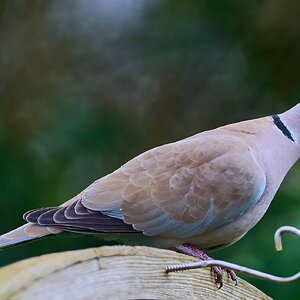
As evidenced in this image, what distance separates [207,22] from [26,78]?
38.5 inches

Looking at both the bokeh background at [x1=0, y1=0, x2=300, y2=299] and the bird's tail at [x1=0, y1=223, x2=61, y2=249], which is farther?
the bokeh background at [x1=0, y1=0, x2=300, y2=299]

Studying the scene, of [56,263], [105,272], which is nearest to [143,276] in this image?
[105,272]

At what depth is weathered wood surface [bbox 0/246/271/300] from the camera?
98 centimetres

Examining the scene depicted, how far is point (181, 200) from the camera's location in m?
2.00

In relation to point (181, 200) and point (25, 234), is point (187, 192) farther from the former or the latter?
point (25, 234)

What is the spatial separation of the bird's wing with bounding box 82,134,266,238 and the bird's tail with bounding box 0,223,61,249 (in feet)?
0.42

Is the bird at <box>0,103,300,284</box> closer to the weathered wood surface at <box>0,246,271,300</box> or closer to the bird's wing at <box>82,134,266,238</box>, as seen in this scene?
the bird's wing at <box>82,134,266,238</box>

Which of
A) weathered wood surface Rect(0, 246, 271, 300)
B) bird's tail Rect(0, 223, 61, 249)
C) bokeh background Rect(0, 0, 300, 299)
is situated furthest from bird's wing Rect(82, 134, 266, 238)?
bokeh background Rect(0, 0, 300, 299)

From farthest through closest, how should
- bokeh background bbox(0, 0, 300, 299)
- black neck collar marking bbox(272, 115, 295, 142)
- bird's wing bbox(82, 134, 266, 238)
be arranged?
bokeh background bbox(0, 0, 300, 299), black neck collar marking bbox(272, 115, 295, 142), bird's wing bbox(82, 134, 266, 238)

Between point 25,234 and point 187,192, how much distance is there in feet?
1.32

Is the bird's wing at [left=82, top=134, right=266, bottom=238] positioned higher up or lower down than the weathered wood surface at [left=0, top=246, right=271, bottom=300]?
lower down

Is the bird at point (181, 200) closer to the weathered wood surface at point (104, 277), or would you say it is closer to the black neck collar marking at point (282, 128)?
the black neck collar marking at point (282, 128)

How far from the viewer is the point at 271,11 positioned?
13.7ft

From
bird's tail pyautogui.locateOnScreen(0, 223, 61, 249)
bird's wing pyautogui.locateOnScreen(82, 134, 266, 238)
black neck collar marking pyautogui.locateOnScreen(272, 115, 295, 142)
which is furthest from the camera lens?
black neck collar marking pyautogui.locateOnScreen(272, 115, 295, 142)
